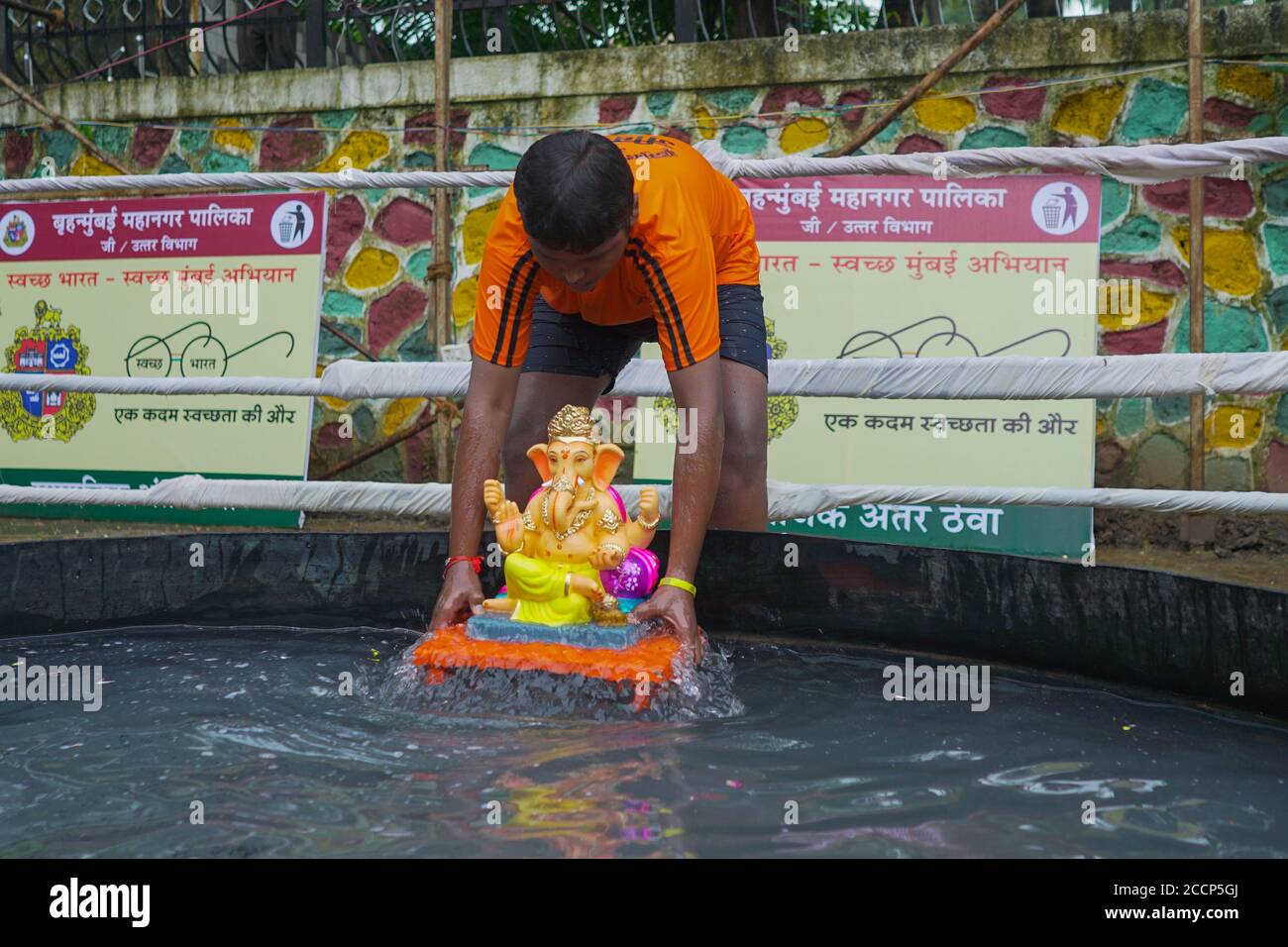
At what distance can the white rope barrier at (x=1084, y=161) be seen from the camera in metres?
3.17

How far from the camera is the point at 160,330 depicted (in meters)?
5.93

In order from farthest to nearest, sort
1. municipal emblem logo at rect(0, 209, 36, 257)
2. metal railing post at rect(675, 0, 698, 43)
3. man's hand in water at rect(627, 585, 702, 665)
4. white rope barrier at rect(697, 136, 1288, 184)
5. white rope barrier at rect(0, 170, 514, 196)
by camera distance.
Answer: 1. municipal emblem logo at rect(0, 209, 36, 257)
2. metal railing post at rect(675, 0, 698, 43)
3. white rope barrier at rect(0, 170, 514, 196)
4. white rope barrier at rect(697, 136, 1288, 184)
5. man's hand in water at rect(627, 585, 702, 665)

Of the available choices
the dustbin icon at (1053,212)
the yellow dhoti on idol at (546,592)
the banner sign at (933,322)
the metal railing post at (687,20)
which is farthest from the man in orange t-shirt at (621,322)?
the metal railing post at (687,20)

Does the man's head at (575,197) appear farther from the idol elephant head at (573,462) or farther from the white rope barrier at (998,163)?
the white rope barrier at (998,163)

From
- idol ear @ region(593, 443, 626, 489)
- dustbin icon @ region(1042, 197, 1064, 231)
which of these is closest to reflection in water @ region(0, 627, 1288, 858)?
idol ear @ region(593, 443, 626, 489)

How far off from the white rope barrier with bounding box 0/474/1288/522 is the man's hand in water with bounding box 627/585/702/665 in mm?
778

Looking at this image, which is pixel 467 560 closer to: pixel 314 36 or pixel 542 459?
pixel 542 459

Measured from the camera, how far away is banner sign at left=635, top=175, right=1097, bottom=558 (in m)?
4.89

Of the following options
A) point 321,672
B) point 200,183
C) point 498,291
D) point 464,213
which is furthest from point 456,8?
point 321,672

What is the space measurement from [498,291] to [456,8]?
4.00 meters

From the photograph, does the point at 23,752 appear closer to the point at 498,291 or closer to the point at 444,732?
the point at 444,732

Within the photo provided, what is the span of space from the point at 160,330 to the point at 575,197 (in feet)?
13.8

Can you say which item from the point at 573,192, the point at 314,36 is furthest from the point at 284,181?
the point at 314,36

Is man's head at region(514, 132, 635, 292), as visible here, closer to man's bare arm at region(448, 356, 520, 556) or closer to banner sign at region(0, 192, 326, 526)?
man's bare arm at region(448, 356, 520, 556)
